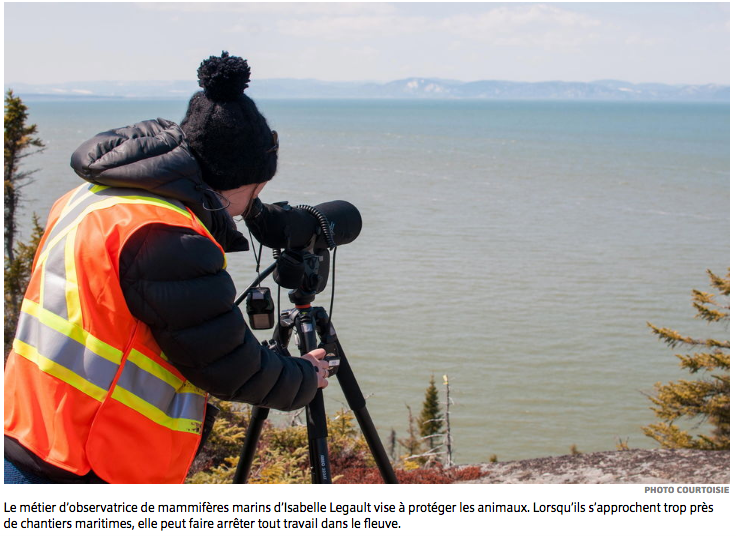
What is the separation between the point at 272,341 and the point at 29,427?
1039 millimetres

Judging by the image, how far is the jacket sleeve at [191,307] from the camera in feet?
5.40

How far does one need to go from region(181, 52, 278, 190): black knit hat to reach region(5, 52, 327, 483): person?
0.07m

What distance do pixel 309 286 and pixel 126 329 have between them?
3.17 feet

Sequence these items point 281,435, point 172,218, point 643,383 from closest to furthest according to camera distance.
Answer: point 172,218 < point 281,435 < point 643,383

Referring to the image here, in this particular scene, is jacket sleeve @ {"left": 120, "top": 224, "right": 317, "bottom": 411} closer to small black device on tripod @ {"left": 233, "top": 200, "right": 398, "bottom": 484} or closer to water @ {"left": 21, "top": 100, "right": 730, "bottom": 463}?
small black device on tripod @ {"left": 233, "top": 200, "right": 398, "bottom": 484}

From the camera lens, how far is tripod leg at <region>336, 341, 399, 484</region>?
276cm

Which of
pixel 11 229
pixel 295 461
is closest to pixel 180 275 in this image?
pixel 295 461

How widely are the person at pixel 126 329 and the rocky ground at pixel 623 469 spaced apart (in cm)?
259

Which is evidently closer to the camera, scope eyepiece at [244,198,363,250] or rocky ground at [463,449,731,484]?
scope eyepiece at [244,198,363,250]

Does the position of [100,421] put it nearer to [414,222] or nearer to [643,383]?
[643,383]

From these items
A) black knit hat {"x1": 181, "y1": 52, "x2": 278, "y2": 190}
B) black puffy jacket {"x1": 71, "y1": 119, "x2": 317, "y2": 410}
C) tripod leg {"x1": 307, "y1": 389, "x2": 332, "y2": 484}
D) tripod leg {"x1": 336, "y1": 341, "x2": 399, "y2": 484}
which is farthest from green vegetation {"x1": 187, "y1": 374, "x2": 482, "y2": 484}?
black knit hat {"x1": 181, "y1": 52, "x2": 278, "y2": 190}

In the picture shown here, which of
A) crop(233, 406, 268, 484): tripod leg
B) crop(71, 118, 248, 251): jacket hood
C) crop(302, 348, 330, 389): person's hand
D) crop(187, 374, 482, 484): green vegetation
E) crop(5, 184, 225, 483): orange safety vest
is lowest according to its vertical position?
crop(187, 374, 482, 484): green vegetation

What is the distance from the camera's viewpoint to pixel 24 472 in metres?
1.76
